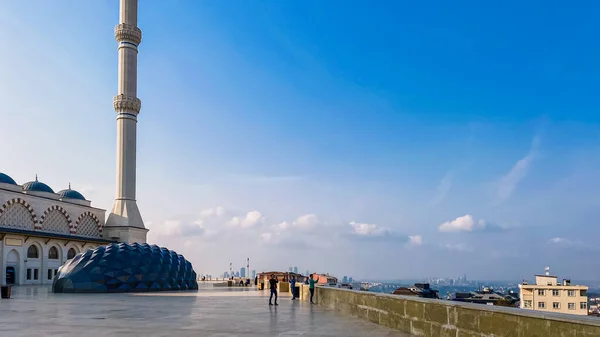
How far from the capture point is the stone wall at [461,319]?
671cm

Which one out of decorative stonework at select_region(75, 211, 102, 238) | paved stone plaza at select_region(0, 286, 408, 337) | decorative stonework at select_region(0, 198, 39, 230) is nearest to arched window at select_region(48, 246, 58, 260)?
decorative stonework at select_region(0, 198, 39, 230)

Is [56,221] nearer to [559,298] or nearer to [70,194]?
[70,194]

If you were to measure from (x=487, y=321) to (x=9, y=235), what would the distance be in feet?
176

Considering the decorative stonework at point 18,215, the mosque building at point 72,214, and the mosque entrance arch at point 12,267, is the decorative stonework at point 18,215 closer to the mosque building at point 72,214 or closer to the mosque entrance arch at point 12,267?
the mosque building at point 72,214

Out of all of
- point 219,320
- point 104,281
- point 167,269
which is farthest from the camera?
point 167,269

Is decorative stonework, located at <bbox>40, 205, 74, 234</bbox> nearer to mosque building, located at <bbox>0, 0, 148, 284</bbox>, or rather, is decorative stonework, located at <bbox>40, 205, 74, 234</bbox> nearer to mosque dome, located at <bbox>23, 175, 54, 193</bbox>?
mosque building, located at <bbox>0, 0, 148, 284</bbox>

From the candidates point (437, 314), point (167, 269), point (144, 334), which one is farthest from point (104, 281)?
point (437, 314)

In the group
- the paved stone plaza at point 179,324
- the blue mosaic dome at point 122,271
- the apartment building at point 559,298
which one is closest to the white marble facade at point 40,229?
the blue mosaic dome at point 122,271

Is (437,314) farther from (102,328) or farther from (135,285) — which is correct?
(135,285)

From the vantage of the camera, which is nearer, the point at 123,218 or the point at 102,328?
the point at 102,328

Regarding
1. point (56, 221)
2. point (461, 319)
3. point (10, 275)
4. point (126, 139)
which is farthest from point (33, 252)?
point (461, 319)

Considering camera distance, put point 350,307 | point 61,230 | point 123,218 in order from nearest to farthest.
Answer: point 350,307 → point 61,230 → point 123,218

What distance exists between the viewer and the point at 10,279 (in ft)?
170

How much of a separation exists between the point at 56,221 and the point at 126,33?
2467 centimetres
